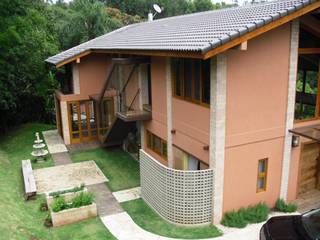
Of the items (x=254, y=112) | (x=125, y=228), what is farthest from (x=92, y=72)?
(x=254, y=112)

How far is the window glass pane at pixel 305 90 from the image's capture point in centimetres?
1123

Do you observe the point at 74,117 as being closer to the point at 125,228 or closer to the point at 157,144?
the point at 157,144

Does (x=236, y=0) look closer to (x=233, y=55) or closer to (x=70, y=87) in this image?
(x=70, y=87)

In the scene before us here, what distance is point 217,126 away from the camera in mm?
9641

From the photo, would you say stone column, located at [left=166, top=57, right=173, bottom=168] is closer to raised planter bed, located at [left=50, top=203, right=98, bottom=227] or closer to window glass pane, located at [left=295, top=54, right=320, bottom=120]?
raised planter bed, located at [left=50, top=203, right=98, bottom=227]

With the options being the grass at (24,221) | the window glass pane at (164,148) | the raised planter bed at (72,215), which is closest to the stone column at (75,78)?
the grass at (24,221)

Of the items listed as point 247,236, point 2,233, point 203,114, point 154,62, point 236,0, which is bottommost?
point 247,236

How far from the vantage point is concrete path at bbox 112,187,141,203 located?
12445 mm

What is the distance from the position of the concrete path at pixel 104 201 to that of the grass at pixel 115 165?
37cm

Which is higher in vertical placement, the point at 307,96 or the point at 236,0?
the point at 236,0

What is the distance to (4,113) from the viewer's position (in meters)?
23.7

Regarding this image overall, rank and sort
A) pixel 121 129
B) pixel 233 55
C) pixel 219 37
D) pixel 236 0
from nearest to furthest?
pixel 219 37 → pixel 233 55 → pixel 121 129 → pixel 236 0

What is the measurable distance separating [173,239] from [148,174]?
8.66 ft

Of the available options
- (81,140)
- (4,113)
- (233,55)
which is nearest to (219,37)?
(233,55)
